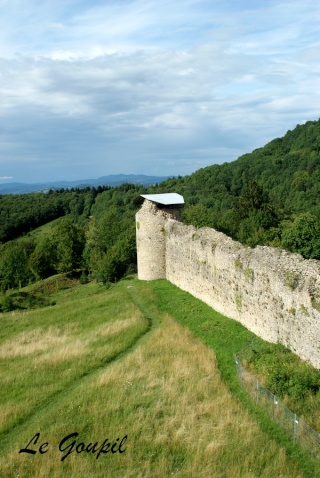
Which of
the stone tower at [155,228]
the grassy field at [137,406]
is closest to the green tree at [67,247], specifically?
the stone tower at [155,228]

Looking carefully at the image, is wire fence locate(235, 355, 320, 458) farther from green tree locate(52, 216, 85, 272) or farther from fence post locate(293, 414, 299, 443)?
green tree locate(52, 216, 85, 272)

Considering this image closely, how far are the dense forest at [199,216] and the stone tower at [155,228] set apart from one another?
2573 millimetres

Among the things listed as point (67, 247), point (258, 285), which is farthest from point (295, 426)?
point (67, 247)

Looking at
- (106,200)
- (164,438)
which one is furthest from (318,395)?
(106,200)

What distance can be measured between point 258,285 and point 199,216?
31.7 m

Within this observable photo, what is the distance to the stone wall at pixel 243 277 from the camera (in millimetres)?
13195

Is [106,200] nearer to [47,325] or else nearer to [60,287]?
[60,287]

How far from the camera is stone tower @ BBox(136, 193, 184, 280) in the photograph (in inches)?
1020

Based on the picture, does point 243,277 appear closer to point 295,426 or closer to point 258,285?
point 258,285

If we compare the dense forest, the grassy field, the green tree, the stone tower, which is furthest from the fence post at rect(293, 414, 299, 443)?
the green tree

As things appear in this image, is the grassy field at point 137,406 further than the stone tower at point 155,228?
No

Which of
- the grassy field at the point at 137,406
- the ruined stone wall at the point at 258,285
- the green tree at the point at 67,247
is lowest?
the green tree at the point at 67,247

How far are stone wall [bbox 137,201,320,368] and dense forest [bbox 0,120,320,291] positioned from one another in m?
4.47

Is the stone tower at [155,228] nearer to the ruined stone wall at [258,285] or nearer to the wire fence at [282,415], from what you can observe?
the ruined stone wall at [258,285]
